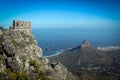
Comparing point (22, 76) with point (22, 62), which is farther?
point (22, 62)

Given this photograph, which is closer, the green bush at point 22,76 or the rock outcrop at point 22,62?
the green bush at point 22,76

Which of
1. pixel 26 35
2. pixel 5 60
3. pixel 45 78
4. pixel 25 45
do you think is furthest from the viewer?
pixel 26 35

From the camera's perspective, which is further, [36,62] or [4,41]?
[36,62]

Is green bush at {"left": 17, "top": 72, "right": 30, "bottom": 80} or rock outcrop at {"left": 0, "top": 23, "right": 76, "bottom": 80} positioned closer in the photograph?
green bush at {"left": 17, "top": 72, "right": 30, "bottom": 80}

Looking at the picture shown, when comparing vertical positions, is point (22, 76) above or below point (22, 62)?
below

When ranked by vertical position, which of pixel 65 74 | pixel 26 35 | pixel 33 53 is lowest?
pixel 65 74

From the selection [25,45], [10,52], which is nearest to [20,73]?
[10,52]

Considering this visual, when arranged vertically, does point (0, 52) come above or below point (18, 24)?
below

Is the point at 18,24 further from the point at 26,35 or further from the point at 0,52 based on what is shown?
the point at 0,52

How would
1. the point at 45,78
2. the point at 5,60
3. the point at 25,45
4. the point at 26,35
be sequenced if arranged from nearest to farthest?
the point at 5,60
the point at 45,78
the point at 25,45
the point at 26,35
